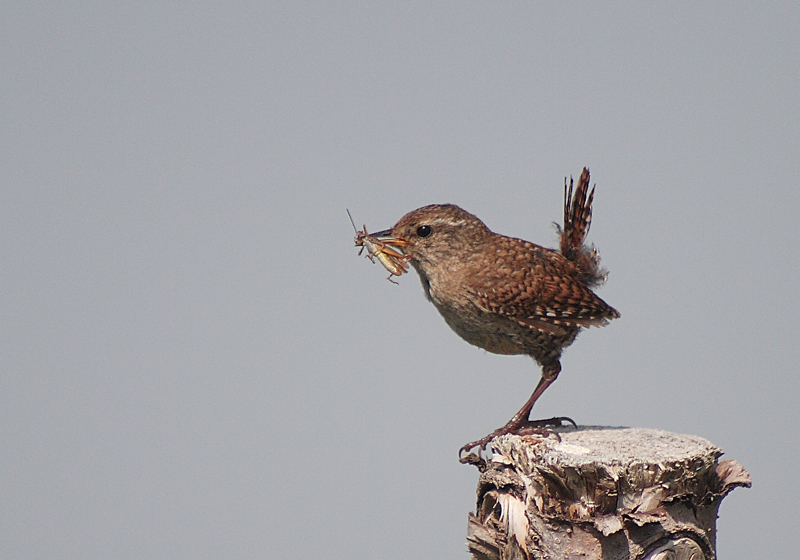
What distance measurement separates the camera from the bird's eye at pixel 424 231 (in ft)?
13.6

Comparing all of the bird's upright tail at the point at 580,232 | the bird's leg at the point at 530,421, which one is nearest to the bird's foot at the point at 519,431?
the bird's leg at the point at 530,421

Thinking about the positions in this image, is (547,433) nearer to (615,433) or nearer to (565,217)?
(615,433)

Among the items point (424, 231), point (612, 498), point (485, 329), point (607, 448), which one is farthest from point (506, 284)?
point (612, 498)

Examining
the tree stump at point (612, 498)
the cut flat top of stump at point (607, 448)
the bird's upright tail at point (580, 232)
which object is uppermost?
the bird's upright tail at point (580, 232)

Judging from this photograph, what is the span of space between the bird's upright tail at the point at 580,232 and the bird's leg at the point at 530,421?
0.53 m

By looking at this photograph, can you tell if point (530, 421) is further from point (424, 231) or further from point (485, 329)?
point (424, 231)

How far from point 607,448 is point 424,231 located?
4.27 feet

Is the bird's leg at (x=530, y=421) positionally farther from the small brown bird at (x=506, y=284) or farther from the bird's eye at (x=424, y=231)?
the bird's eye at (x=424, y=231)

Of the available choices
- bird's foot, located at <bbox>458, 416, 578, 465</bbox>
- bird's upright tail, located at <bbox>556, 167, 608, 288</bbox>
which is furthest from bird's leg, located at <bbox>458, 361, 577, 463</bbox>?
bird's upright tail, located at <bbox>556, 167, 608, 288</bbox>

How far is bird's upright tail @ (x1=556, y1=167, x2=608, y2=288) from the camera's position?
428 centimetres

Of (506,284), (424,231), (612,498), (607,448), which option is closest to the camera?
(612,498)

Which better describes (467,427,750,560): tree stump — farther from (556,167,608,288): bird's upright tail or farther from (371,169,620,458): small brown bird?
(556,167,608,288): bird's upright tail

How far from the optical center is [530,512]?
3.42 m

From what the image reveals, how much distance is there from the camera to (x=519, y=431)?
154 inches
